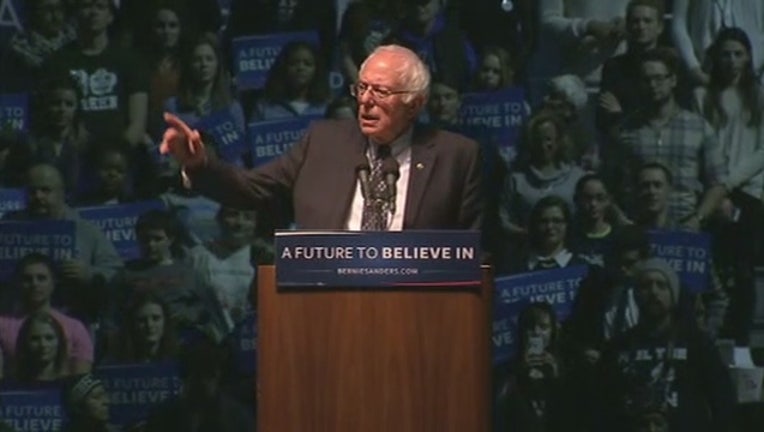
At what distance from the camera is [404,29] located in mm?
6031

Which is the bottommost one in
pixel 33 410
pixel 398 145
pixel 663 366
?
pixel 33 410

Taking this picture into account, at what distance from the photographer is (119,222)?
19.6 ft

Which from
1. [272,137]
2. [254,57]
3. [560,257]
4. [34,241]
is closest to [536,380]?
[560,257]

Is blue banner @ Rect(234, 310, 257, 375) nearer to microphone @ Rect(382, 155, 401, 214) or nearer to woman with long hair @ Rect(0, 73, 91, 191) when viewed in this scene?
woman with long hair @ Rect(0, 73, 91, 191)

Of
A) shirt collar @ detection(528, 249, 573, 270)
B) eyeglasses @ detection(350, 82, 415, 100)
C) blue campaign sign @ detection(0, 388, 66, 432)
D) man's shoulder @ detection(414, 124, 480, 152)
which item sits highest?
eyeglasses @ detection(350, 82, 415, 100)

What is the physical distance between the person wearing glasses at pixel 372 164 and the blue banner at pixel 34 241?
5.44 feet

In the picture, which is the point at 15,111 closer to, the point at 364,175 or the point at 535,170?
the point at 535,170

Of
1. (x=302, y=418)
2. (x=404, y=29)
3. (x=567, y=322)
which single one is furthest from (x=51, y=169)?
(x=302, y=418)

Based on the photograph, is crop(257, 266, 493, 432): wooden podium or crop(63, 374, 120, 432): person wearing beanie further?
crop(63, 374, 120, 432): person wearing beanie

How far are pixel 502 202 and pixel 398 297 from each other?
6.74 ft

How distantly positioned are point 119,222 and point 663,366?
75.3 inches

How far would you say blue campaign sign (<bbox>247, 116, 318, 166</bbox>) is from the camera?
5980 mm

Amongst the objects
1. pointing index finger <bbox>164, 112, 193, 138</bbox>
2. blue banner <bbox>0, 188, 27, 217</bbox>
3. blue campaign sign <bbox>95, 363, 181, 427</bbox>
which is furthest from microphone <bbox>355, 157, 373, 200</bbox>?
blue banner <bbox>0, 188, 27, 217</bbox>

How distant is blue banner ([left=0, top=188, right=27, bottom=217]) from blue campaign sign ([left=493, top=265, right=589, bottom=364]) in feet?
5.33
